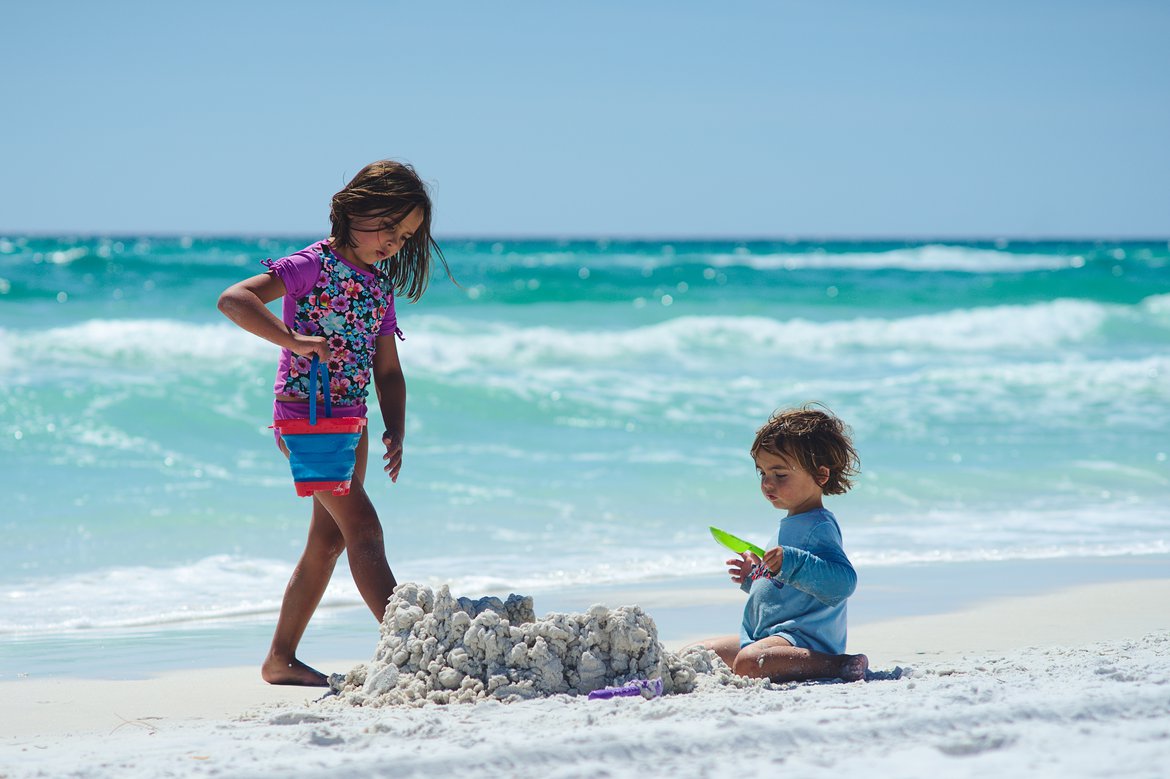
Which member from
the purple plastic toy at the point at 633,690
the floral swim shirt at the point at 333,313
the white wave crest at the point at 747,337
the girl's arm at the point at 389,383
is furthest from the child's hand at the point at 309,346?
the white wave crest at the point at 747,337

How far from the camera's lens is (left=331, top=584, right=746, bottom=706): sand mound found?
305 cm

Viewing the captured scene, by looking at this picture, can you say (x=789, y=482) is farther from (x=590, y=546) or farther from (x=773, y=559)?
(x=590, y=546)

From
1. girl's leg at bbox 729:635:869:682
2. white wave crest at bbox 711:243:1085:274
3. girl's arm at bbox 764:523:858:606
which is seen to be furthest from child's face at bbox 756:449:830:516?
white wave crest at bbox 711:243:1085:274

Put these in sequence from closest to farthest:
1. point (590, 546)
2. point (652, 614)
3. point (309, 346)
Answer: point (309, 346) → point (652, 614) → point (590, 546)

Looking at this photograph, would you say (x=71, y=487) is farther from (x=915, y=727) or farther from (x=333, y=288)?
(x=915, y=727)

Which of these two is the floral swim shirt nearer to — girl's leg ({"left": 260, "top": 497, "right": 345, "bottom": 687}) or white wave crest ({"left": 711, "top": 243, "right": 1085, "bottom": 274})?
girl's leg ({"left": 260, "top": 497, "right": 345, "bottom": 687})

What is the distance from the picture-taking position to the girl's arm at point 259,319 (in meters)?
3.06

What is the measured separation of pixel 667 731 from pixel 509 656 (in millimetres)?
650

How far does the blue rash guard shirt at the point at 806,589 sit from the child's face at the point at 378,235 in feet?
4.21

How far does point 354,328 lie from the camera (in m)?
3.37

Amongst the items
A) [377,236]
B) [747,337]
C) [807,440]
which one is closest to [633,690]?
[807,440]

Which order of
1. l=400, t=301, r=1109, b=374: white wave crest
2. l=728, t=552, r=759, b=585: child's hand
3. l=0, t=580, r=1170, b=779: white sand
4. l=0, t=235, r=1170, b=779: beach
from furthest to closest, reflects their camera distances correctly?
l=400, t=301, r=1109, b=374: white wave crest
l=728, t=552, r=759, b=585: child's hand
l=0, t=235, r=1170, b=779: beach
l=0, t=580, r=1170, b=779: white sand

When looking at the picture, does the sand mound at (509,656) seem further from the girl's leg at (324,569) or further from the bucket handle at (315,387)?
the bucket handle at (315,387)

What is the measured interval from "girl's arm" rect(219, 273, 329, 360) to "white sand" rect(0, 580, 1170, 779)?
88cm
